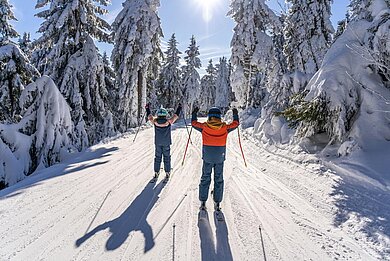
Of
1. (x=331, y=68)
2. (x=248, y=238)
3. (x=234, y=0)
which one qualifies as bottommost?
(x=248, y=238)

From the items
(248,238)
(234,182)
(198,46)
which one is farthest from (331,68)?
(198,46)

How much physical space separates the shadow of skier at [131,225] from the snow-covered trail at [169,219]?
0.01 metres

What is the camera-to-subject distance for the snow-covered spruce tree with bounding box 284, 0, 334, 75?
1667cm

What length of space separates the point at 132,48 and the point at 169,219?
20.4 meters

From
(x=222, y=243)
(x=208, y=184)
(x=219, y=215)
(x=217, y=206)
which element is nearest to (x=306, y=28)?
(x=208, y=184)

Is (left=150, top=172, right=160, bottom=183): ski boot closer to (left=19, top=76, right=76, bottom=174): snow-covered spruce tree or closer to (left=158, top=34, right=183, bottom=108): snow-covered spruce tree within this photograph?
(left=19, top=76, right=76, bottom=174): snow-covered spruce tree

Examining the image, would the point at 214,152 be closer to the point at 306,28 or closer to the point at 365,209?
the point at 365,209

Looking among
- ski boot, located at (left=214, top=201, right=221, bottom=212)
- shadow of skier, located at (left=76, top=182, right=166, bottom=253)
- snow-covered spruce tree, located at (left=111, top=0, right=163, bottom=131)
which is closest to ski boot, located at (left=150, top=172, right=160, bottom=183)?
shadow of skier, located at (left=76, top=182, right=166, bottom=253)

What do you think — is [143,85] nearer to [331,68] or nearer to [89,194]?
[331,68]

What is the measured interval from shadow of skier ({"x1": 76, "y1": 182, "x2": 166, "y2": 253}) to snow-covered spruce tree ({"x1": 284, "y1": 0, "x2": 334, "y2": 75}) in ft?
46.4

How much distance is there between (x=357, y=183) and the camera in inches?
253

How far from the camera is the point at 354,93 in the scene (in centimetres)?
845

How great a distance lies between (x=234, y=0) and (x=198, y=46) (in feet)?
62.5

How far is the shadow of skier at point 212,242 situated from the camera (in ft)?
12.0
